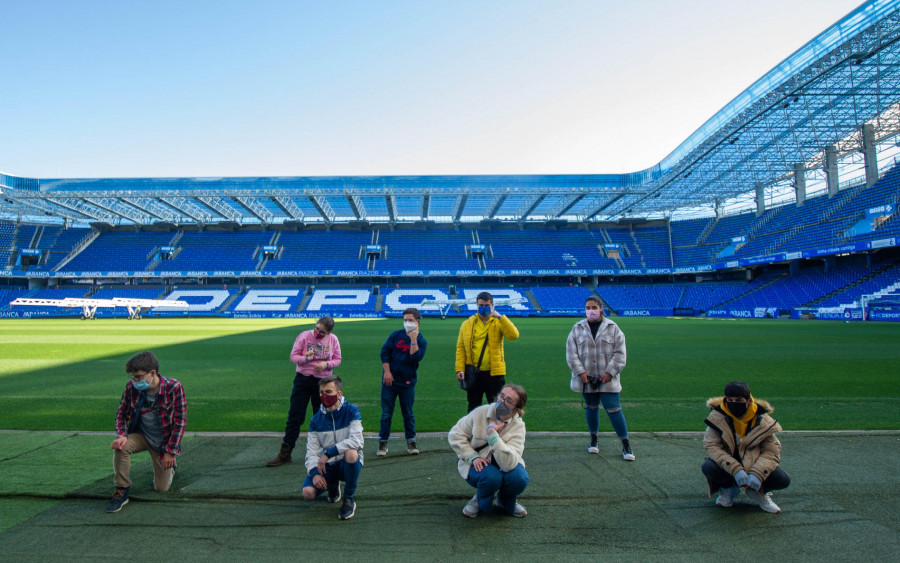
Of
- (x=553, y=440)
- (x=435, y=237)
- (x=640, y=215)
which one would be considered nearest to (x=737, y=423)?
(x=553, y=440)

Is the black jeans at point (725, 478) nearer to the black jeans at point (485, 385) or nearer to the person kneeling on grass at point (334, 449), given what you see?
the black jeans at point (485, 385)

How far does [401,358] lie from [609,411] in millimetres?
2487

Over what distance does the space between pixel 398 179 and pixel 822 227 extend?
35249 mm

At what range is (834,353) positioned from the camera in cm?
Result: 1495

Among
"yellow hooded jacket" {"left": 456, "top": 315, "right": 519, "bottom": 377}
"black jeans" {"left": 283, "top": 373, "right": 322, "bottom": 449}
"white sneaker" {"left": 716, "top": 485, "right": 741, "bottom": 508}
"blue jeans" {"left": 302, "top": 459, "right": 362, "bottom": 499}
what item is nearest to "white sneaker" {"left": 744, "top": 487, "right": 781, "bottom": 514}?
"white sneaker" {"left": 716, "top": 485, "right": 741, "bottom": 508}

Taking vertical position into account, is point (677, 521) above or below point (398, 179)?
below

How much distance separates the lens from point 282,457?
544cm

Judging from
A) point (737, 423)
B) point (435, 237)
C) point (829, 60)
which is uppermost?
point (829, 60)

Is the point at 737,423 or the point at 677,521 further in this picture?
the point at 737,423

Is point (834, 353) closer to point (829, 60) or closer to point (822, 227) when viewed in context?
point (829, 60)

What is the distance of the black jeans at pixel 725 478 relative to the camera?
4.03m

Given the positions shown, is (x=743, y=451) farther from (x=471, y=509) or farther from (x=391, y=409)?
(x=391, y=409)

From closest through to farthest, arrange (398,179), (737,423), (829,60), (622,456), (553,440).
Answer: (737,423) < (622,456) < (553,440) < (829,60) < (398,179)

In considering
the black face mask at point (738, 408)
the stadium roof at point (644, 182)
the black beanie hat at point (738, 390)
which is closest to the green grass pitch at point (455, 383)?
the black face mask at point (738, 408)
